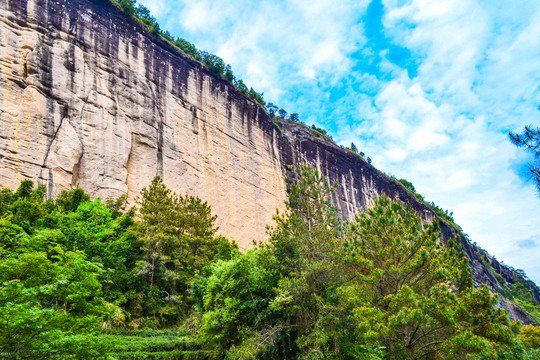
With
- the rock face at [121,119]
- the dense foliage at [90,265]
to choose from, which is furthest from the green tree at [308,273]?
the rock face at [121,119]

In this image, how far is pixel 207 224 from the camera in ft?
67.9

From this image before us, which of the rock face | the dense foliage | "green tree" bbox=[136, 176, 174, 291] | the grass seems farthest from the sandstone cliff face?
the grass

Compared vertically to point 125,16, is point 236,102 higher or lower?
lower

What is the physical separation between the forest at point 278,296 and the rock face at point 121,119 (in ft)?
16.2

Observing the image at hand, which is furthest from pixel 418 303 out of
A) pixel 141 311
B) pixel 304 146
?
pixel 304 146

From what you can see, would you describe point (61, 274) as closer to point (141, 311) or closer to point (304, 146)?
point (141, 311)

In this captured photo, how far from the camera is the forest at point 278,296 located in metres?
5.84

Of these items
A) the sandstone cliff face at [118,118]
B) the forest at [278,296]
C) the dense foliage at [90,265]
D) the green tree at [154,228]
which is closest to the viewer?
the dense foliage at [90,265]

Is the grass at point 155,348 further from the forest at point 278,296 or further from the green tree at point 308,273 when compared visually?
the green tree at point 308,273

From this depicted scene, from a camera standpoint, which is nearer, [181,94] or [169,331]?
[169,331]

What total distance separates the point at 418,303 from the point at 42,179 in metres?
20.2

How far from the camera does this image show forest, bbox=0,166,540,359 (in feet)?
19.2

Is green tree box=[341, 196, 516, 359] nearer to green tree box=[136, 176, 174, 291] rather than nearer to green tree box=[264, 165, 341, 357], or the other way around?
green tree box=[264, 165, 341, 357]

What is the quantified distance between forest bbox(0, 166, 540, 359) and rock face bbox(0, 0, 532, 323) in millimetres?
4949
